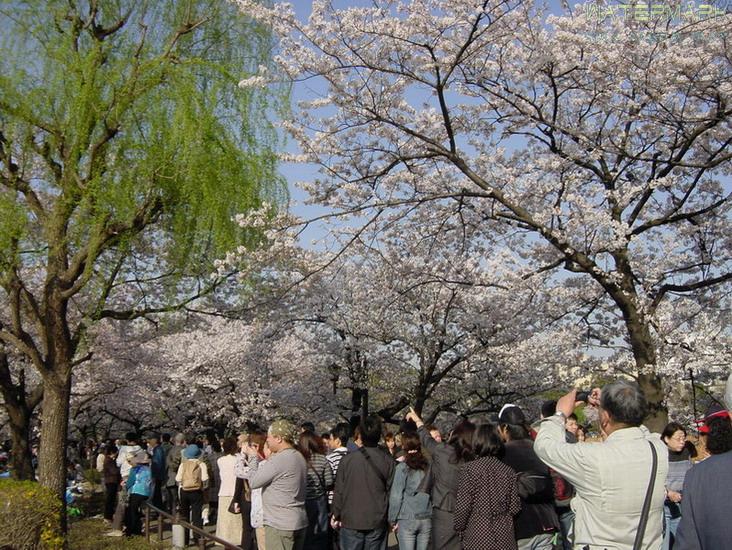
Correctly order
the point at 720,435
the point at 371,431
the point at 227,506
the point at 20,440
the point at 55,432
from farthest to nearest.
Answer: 1. the point at 20,440
2. the point at 55,432
3. the point at 227,506
4. the point at 371,431
5. the point at 720,435

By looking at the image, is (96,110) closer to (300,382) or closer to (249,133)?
(249,133)

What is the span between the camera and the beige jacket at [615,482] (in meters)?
3.33

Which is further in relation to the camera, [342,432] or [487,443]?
[342,432]

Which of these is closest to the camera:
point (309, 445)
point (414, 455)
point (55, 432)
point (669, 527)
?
point (669, 527)

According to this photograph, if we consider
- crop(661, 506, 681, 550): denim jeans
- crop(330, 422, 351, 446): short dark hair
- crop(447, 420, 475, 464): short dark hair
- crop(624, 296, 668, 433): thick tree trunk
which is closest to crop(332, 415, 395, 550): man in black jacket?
crop(447, 420, 475, 464): short dark hair

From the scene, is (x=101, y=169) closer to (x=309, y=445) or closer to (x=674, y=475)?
(x=309, y=445)

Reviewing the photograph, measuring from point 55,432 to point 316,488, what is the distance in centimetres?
475

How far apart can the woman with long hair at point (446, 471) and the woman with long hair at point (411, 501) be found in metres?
0.24

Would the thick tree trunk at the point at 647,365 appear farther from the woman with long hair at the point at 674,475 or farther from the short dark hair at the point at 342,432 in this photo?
the short dark hair at the point at 342,432

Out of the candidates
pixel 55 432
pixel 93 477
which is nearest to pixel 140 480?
pixel 55 432

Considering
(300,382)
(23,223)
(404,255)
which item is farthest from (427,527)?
(300,382)

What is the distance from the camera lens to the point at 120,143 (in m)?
9.99

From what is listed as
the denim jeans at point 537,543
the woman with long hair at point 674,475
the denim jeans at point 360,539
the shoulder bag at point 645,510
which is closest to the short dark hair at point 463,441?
the denim jeans at point 537,543

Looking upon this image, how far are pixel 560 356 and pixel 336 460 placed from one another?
8.77 m
